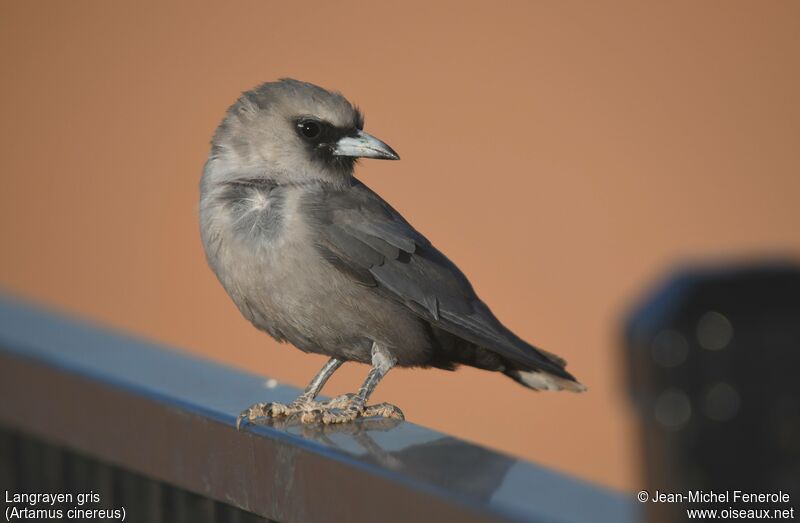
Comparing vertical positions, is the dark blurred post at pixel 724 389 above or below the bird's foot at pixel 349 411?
below

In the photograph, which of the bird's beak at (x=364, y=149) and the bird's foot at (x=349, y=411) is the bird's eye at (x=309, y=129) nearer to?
the bird's beak at (x=364, y=149)

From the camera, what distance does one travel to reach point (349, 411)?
404 cm

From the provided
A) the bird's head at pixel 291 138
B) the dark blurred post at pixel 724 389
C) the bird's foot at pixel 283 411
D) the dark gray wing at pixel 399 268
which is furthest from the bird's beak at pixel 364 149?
the dark blurred post at pixel 724 389

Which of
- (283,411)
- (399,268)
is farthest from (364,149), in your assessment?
(283,411)

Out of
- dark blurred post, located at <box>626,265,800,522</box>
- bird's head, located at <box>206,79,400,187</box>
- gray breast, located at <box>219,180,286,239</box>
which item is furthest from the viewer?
bird's head, located at <box>206,79,400,187</box>

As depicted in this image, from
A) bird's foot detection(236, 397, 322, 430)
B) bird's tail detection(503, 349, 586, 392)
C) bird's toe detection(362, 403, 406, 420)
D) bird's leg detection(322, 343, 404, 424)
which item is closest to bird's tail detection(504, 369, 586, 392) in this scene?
bird's tail detection(503, 349, 586, 392)

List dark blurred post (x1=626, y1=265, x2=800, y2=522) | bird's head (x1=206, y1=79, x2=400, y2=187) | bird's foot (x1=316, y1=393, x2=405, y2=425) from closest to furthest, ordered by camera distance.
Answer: dark blurred post (x1=626, y1=265, x2=800, y2=522), bird's foot (x1=316, y1=393, x2=405, y2=425), bird's head (x1=206, y1=79, x2=400, y2=187)

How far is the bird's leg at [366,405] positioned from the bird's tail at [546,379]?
1.52ft

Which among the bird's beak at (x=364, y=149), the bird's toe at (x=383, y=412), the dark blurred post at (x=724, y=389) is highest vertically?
the bird's beak at (x=364, y=149)

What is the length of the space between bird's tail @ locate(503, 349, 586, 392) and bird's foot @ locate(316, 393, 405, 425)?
0.73 m

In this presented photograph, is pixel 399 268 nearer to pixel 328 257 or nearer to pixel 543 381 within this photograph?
pixel 328 257

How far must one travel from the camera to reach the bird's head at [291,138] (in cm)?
468

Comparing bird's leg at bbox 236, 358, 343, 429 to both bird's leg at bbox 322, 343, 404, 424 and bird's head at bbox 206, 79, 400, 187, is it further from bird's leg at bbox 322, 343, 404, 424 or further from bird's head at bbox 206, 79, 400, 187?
bird's head at bbox 206, 79, 400, 187

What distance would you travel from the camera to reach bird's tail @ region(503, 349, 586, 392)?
4734mm
